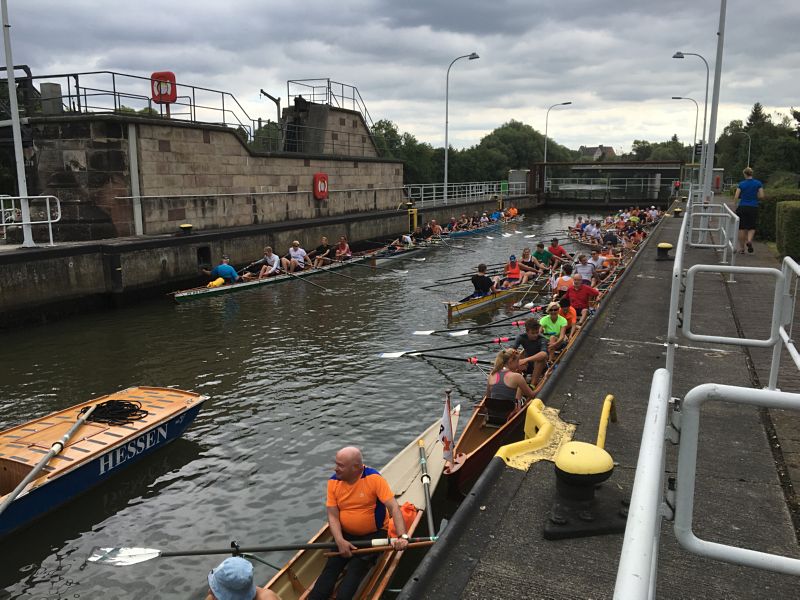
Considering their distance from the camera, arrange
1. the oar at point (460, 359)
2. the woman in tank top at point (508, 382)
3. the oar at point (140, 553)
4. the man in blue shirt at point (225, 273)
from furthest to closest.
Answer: the man in blue shirt at point (225, 273), the oar at point (460, 359), the woman in tank top at point (508, 382), the oar at point (140, 553)

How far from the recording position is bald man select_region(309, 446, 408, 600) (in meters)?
5.30

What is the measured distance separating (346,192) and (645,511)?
33403 mm

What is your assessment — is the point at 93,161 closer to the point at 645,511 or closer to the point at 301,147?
the point at 301,147

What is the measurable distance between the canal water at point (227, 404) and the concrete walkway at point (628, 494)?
104 inches

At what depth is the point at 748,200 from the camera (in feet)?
50.5

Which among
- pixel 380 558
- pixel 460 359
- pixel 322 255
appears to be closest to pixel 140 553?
pixel 380 558

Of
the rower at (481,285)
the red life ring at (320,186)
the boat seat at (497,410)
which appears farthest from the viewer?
the red life ring at (320,186)

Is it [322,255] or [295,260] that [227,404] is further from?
[322,255]

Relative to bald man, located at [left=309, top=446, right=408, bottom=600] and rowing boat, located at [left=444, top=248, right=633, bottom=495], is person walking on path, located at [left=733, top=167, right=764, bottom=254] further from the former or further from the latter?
bald man, located at [left=309, top=446, right=408, bottom=600]

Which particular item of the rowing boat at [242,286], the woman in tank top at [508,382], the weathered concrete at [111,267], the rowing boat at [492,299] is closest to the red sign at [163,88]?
the weathered concrete at [111,267]

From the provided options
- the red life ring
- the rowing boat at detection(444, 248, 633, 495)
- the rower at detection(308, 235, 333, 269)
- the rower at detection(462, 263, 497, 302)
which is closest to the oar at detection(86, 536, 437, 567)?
the rowing boat at detection(444, 248, 633, 495)

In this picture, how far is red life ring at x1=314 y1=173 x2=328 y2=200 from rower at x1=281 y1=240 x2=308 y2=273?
26.9 ft

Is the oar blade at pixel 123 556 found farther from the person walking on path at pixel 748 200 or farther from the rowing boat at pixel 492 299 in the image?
the person walking on path at pixel 748 200

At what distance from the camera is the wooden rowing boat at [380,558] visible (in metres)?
5.24
